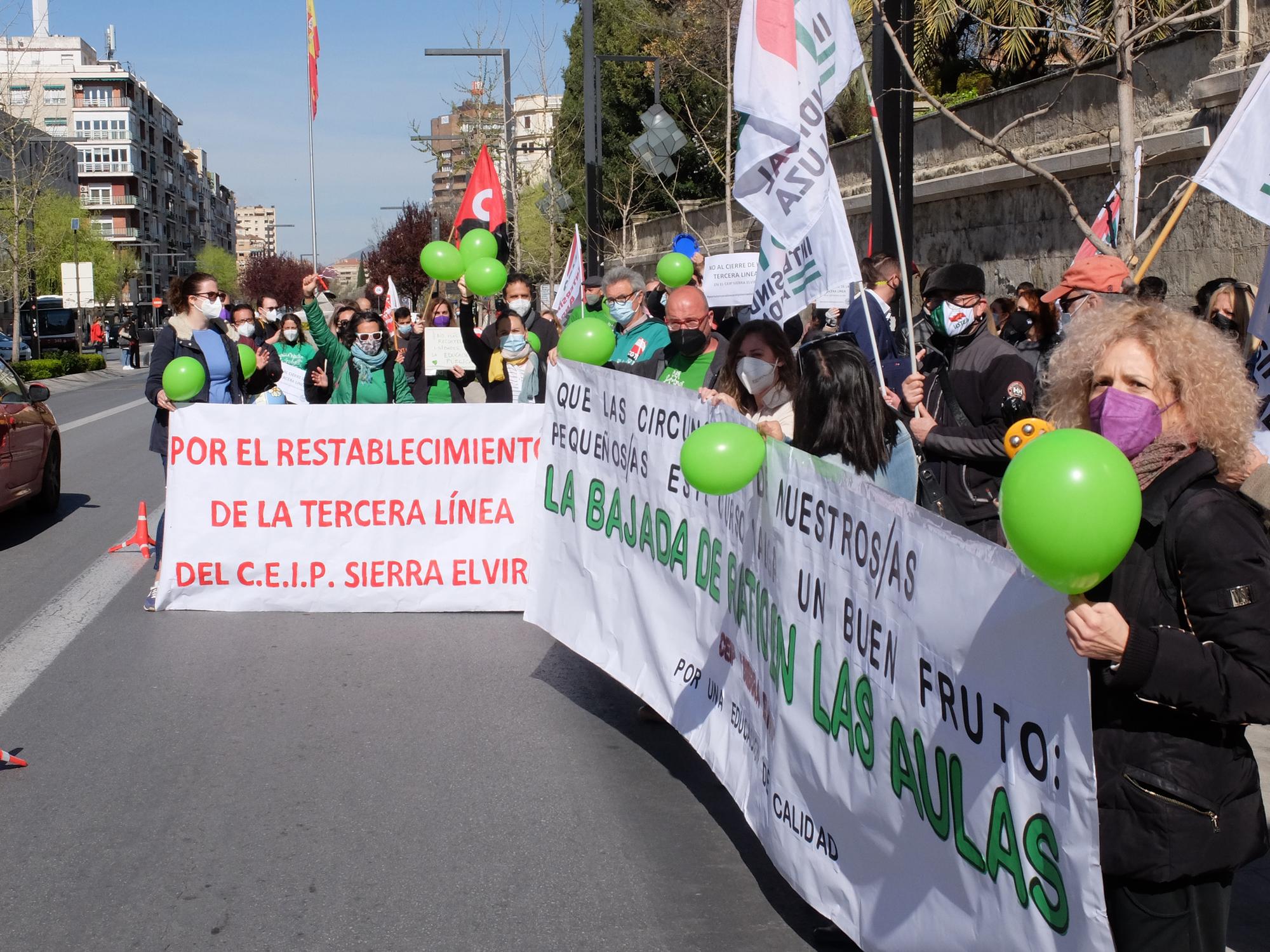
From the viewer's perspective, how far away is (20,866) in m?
4.33

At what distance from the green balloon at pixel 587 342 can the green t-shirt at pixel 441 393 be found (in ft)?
10.6

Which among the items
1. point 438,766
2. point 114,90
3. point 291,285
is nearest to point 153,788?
point 438,766

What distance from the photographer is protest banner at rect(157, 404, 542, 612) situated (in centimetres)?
804

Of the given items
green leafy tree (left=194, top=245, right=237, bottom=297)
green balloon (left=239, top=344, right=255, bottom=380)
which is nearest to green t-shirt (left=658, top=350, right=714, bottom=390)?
green balloon (left=239, top=344, right=255, bottom=380)

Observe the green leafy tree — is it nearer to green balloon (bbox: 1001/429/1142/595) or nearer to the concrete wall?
the concrete wall

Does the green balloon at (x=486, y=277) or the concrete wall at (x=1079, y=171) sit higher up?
the concrete wall at (x=1079, y=171)

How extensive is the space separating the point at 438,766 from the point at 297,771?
1.72 ft

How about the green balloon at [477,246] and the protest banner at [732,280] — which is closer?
the green balloon at [477,246]

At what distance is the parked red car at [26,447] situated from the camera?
1068 centimetres

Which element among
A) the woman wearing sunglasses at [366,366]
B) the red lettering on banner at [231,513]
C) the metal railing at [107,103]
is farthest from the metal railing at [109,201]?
the red lettering on banner at [231,513]

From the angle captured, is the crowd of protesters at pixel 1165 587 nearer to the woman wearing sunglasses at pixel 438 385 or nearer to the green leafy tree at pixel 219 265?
the woman wearing sunglasses at pixel 438 385

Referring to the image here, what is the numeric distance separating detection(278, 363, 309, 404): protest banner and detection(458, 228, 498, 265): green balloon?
4.07m

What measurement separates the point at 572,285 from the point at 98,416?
40.6ft

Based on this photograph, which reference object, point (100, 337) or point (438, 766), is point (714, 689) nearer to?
point (438, 766)
